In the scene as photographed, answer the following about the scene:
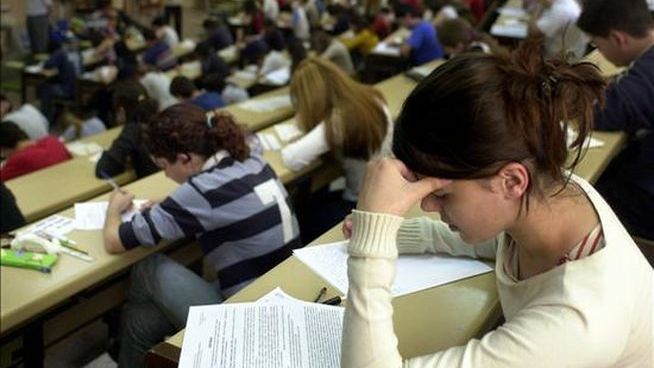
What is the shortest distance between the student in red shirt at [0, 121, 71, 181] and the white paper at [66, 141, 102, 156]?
0.33 ft

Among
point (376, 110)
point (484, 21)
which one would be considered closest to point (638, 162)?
point (376, 110)

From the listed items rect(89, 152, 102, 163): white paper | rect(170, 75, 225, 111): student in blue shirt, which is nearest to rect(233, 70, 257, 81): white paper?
rect(170, 75, 225, 111): student in blue shirt

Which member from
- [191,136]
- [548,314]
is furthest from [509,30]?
[548,314]

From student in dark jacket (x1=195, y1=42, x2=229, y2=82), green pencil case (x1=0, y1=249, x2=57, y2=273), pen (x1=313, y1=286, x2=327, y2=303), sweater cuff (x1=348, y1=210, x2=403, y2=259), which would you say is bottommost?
student in dark jacket (x1=195, y1=42, x2=229, y2=82)

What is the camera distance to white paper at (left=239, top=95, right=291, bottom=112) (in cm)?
460

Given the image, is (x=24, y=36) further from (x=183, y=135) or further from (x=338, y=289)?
(x=338, y=289)

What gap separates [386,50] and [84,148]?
397 centimetres

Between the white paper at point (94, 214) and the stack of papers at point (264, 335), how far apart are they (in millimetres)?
1114

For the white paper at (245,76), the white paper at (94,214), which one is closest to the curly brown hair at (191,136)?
the white paper at (94,214)

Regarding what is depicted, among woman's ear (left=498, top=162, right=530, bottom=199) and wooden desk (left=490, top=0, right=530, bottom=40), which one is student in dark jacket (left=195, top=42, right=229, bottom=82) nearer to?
wooden desk (left=490, top=0, right=530, bottom=40)

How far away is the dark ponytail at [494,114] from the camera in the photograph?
1035 mm

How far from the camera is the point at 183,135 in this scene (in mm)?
2305

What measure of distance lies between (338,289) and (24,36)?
9610 mm

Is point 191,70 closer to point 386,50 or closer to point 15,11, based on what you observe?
point 386,50
